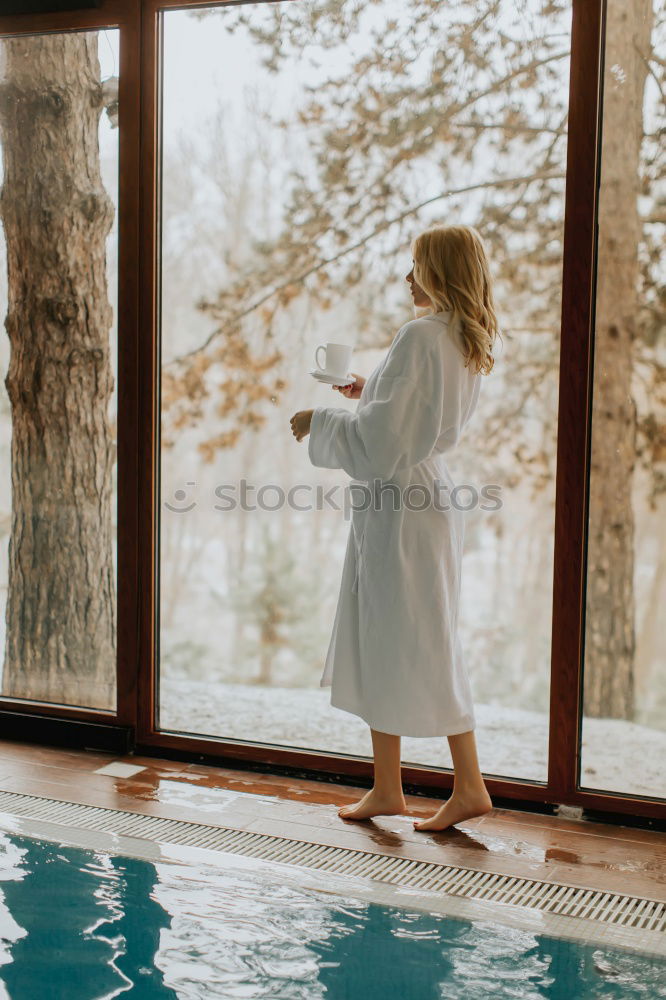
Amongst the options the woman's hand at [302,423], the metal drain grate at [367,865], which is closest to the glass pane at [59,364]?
the metal drain grate at [367,865]

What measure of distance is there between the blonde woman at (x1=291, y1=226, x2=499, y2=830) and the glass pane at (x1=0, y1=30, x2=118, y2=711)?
958 mm

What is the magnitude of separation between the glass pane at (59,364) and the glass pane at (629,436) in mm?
1528

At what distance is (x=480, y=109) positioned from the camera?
2.84m

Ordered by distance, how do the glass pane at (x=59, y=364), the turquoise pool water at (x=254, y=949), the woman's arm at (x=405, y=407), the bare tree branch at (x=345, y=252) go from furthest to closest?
1. the glass pane at (x=59, y=364)
2. the bare tree branch at (x=345, y=252)
3. the woman's arm at (x=405, y=407)
4. the turquoise pool water at (x=254, y=949)

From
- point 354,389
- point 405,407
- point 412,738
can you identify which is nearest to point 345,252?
point 354,389

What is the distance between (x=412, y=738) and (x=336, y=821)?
410 millimetres

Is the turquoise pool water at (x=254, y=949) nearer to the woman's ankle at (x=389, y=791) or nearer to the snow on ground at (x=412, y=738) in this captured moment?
the woman's ankle at (x=389, y=791)

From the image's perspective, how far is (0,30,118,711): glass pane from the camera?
3.24 metres

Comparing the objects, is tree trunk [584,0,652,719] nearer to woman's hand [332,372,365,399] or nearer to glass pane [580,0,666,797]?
glass pane [580,0,666,797]

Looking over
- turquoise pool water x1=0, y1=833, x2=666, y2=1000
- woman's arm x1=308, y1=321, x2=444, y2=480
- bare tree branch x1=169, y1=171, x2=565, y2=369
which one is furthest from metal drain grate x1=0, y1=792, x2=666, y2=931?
bare tree branch x1=169, y1=171, x2=565, y2=369

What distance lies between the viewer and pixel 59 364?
131 inches

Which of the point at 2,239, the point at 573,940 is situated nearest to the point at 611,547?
the point at 573,940

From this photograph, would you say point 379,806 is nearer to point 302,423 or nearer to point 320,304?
point 302,423

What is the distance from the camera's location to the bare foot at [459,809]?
2654mm
